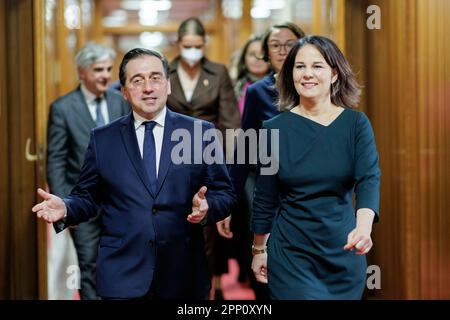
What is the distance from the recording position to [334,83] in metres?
2.82

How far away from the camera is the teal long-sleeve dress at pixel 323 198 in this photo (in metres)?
2.67

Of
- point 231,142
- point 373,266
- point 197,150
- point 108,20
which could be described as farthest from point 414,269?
point 108,20

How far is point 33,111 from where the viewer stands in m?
4.10

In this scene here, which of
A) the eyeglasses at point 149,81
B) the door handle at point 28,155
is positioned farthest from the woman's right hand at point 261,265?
the door handle at point 28,155

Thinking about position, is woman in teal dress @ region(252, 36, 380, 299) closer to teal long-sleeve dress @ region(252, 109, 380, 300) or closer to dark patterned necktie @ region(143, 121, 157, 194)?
teal long-sleeve dress @ region(252, 109, 380, 300)

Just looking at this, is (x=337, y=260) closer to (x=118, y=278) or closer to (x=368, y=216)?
(x=368, y=216)

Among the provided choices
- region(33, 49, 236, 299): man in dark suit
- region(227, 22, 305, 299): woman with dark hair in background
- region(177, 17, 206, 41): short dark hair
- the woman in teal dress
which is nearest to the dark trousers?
region(227, 22, 305, 299): woman with dark hair in background

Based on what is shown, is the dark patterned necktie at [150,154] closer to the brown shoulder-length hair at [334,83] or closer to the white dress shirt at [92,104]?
the brown shoulder-length hair at [334,83]

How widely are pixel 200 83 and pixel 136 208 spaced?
4.68ft

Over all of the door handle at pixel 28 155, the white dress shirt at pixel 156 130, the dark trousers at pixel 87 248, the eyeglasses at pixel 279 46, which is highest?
the eyeglasses at pixel 279 46

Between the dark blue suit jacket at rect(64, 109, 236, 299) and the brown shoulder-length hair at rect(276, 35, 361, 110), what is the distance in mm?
332

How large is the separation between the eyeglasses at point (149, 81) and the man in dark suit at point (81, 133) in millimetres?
939
